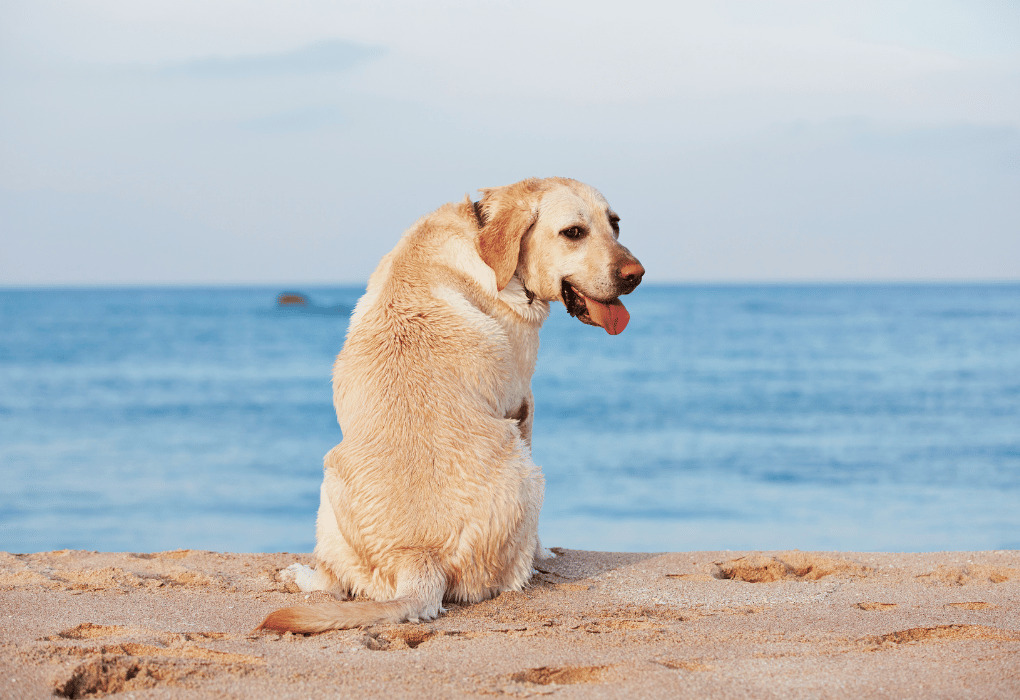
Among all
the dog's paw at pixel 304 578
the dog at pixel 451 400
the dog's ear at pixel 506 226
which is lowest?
the dog's paw at pixel 304 578

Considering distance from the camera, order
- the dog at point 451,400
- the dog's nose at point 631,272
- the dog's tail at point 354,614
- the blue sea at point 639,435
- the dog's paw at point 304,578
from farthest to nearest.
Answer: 1. the blue sea at point 639,435
2. the dog's nose at point 631,272
3. the dog's paw at point 304,578
4. the dog at point 451,400
5. the dog's tail at point 354,614

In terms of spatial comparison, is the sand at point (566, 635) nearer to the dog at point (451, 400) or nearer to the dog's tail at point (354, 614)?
the dog's tail at point (354, 614)

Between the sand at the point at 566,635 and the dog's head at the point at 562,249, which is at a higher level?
the dog's head at the point at 562,249

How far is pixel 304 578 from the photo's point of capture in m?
4.53

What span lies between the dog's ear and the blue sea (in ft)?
13.8

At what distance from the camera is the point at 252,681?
9.84 feet

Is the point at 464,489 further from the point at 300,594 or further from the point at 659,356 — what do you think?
the point at 659,356

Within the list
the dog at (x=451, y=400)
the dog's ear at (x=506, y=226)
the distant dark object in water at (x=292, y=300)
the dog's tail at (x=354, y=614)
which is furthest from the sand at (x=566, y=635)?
the distant dark object in water at (x=292, y=300)

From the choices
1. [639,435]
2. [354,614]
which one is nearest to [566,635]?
[354,614]

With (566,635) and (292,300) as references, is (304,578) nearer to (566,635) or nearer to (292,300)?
(566,635)

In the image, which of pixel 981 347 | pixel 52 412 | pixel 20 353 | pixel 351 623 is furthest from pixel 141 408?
pixel 981 347

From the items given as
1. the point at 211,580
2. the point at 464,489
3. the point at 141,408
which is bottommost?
the point at 141,408

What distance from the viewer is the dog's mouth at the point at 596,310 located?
4.61 m

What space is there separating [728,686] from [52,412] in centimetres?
1988
